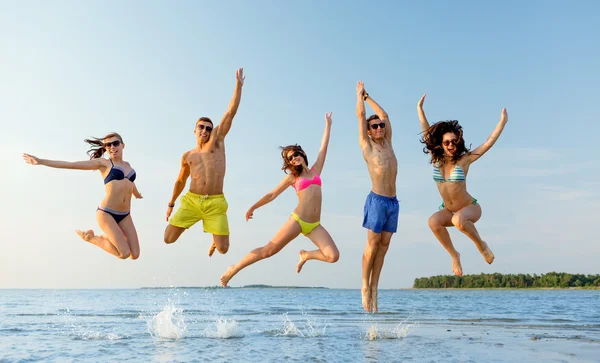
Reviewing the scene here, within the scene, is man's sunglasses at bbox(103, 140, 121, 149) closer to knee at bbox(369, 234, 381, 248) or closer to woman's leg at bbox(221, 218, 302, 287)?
woman's leg at bbox(221, 218, 302, 287)

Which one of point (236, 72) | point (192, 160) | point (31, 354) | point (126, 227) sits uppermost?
point (236, 72)

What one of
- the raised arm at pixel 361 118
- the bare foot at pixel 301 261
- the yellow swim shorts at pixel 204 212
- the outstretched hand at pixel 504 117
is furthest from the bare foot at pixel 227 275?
the outstretched hand at pixel 504 117

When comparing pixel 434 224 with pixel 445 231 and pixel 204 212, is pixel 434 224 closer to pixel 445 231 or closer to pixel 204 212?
pixel 445 231

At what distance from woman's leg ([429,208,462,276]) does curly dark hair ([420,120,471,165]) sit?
3.31ft

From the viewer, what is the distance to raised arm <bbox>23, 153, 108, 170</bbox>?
11.3m

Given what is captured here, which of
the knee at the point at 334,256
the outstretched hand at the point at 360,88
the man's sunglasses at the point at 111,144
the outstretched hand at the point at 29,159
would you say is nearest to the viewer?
the outstretched hand at the point at 29,159

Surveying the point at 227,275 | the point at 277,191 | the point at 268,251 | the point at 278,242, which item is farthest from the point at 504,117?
the point at 227,275

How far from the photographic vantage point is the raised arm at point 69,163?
11344 mm

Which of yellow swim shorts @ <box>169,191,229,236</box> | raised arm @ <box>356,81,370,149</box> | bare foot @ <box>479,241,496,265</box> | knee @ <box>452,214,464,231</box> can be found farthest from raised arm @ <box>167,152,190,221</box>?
bare foot @ <box>479,241,496,265</box>

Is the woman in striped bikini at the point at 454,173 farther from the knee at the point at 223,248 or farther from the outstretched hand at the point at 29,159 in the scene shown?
the outstretched hand at the point at 29,159

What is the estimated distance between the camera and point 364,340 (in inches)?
688

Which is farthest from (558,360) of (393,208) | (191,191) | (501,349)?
(191,191)

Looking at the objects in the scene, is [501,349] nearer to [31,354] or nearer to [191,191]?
[191,191]

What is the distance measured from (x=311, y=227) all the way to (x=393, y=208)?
5.77 feet
